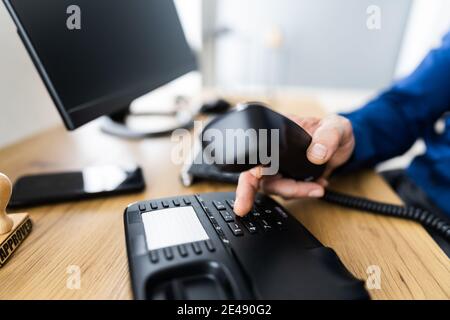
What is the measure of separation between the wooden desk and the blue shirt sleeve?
4.3 inches

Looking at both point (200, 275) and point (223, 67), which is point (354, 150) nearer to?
point (200, 275)

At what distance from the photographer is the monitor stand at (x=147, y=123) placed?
71 centimetres

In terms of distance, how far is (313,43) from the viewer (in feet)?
6.07

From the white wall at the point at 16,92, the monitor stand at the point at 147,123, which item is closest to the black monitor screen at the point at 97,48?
the monitor stand at the point at 147,123

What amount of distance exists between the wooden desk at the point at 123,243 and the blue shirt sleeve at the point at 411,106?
0.11 meters

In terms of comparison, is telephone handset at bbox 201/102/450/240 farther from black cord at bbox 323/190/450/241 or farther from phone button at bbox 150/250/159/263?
phone button at bbox 150/250/159/263

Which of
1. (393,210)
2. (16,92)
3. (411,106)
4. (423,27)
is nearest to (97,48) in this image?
(16,92)

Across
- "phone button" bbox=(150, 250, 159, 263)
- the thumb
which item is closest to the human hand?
the thumb

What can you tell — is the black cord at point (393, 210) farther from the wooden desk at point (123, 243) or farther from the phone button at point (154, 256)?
the phone button at point (154, 256)

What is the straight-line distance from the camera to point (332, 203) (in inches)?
18.2

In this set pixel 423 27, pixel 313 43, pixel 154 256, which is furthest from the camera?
pixel 313 43

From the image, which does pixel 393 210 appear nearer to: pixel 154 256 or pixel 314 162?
pixel 314 162

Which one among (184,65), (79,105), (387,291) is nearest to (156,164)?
(79,105)

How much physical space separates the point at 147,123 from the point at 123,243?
0.50m
